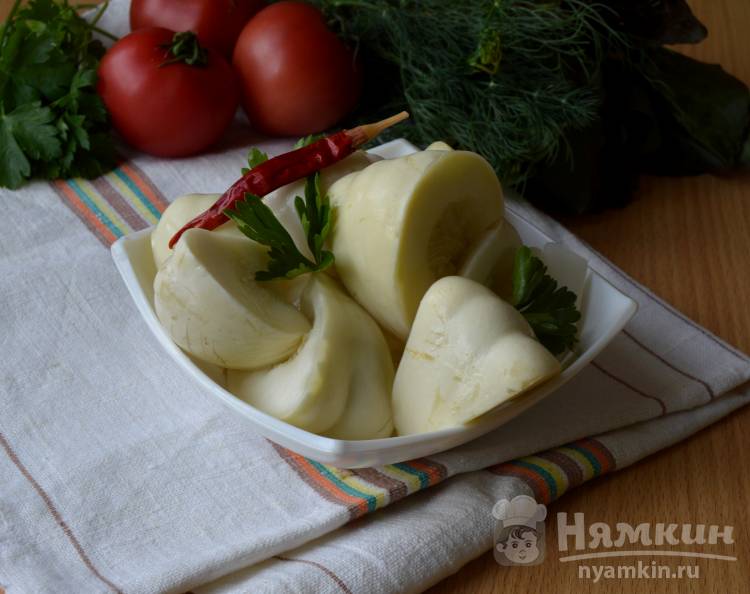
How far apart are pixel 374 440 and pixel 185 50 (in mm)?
635

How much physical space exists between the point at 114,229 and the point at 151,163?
0.44ft

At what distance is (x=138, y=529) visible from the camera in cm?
77

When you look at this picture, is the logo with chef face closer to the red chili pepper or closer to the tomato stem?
the red chili pepper

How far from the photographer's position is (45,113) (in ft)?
3.79

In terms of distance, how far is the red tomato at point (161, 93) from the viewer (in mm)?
1178

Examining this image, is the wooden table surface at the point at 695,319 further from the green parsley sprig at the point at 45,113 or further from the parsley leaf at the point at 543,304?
the green parsley sprig at the point at 45,113

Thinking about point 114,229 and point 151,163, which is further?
point 151,163

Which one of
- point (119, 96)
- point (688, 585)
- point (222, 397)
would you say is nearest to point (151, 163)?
point (119, 96)

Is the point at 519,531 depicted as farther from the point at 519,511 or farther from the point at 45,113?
the point at 45,113

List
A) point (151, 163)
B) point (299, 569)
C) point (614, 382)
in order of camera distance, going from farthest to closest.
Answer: point (151, 163) → point (614, 382) → point (299, 569)

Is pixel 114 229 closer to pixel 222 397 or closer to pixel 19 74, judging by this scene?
pixel 19 74

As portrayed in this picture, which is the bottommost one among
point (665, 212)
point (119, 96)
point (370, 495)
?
point (665, 212)

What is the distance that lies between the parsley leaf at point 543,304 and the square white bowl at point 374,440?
2cm

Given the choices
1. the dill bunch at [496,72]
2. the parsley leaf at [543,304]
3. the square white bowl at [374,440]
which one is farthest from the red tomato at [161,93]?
the parsley leaf at [543,304]
